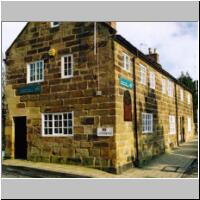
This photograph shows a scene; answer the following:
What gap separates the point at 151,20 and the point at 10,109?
341 inches

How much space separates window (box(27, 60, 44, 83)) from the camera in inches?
556

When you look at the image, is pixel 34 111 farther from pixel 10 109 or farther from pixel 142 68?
pixel 142 68

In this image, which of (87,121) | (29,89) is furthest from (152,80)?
(29,89)

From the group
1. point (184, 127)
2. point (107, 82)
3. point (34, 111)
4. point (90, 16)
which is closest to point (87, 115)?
point (107, 82)

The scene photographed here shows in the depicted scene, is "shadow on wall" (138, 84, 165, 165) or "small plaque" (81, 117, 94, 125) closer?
"small plaque" (81, 117, 94, 125)

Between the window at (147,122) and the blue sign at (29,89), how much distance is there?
5.21 m

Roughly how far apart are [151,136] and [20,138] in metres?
6.65

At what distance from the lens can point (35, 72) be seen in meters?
14.4

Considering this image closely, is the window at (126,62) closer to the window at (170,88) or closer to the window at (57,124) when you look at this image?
the window at (57,124)

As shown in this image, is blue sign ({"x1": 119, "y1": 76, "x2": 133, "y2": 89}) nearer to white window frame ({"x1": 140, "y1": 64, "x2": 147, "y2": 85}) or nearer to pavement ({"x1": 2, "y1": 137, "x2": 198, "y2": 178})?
white window frame ({"x1": 140, "y1": 64, "x2": 147, "y2": 85})

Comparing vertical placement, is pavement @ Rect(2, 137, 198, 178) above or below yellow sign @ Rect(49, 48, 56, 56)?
below

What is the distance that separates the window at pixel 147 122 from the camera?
14.7 metres

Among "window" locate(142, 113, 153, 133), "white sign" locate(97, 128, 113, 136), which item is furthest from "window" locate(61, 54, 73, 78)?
"window" locate(142, 113, 153, 133)

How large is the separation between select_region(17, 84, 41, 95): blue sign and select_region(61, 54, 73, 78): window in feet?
4.97
